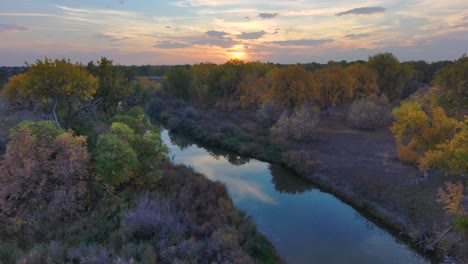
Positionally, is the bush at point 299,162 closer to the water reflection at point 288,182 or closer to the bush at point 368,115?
the water reflection at point 288,182

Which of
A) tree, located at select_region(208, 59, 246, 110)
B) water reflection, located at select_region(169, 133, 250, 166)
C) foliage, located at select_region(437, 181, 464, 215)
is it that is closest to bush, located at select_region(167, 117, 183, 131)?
water reflection, located at select_region(169, 133, 250, 166)

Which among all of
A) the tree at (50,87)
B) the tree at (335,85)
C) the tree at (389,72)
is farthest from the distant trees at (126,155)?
the tree at (389,72)

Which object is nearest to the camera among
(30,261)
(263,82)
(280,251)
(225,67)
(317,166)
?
(30,261)

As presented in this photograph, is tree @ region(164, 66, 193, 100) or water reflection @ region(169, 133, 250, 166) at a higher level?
tree @ region(164, 66, 193, 100)

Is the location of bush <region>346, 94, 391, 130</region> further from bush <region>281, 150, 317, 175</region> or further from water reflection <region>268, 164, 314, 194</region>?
water reflection <region>268, 164, 314, 194</region>

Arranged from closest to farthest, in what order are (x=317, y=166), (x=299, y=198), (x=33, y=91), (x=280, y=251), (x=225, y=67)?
(x=280, y=251) → (x=33, y=91) → (x=299, y=198) → (x=317, y=166) → (x=225, y=67)

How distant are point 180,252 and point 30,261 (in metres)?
6.40

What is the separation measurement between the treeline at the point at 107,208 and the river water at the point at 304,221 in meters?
2.74

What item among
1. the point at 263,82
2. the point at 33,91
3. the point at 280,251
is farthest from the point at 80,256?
the point at 263,82

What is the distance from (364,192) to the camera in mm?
29031

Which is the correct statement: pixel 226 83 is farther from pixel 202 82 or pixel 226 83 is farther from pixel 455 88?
pixel 455 88

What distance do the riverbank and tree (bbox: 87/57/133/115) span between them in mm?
17541

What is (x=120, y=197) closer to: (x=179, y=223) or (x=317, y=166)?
(x=179, y=223)

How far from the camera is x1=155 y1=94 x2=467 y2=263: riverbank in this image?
22.5m
